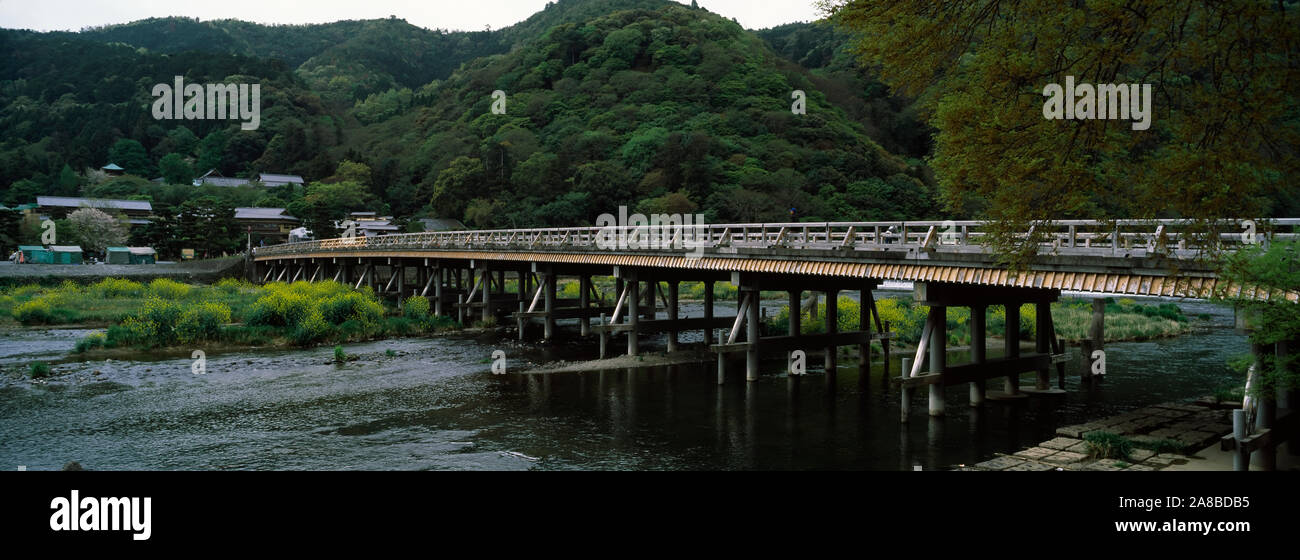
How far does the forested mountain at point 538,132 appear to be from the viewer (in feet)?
250

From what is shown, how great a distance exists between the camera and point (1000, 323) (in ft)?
123

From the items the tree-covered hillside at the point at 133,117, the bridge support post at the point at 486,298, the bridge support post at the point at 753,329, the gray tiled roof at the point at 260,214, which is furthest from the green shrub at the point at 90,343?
the tree-covered hillside at the point at 133,117

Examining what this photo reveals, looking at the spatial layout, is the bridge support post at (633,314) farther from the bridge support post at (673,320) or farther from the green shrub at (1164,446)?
the green shrub at (1164,446)

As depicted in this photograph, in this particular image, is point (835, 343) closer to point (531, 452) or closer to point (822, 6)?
point (531, 452)

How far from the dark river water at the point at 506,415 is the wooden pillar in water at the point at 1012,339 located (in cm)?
57

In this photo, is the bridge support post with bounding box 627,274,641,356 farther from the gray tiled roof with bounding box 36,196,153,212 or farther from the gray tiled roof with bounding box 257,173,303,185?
the gray tiled roof with bounding box 257,173,303,185

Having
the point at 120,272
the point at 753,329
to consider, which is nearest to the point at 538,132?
the point at 120,272

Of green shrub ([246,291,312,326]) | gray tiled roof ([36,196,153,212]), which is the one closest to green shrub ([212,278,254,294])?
green shrub ([246,291,312,326])

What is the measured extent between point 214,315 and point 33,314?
12505 mm

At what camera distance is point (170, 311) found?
33438 mm

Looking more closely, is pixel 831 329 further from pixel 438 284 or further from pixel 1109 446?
pixel 438 284
